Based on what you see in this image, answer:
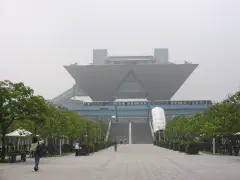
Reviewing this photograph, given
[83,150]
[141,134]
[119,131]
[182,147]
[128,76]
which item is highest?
[128,76]

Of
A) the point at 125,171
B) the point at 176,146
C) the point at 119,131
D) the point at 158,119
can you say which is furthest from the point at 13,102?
the point at 158,119

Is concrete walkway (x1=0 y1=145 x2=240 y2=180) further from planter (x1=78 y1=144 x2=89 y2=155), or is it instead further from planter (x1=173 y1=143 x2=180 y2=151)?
planter (x1=173 y1=143 x2=180 y2=151)

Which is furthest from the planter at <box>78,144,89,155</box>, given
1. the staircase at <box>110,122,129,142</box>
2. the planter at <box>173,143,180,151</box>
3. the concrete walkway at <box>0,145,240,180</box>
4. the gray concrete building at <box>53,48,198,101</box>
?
the gray concrete building at <box>53,48,198,101</box>

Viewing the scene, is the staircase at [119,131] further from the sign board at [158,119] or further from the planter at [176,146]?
the planter at [176,146]

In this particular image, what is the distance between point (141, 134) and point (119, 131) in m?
4.89

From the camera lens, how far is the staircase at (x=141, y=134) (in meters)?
83.4

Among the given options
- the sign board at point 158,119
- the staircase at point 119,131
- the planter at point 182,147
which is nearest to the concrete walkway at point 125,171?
the planter at point 182,147

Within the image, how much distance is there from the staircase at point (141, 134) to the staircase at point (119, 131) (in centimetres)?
149

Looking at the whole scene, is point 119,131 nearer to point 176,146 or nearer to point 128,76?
point 128,76

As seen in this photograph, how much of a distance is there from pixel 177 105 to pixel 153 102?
7.98 meters

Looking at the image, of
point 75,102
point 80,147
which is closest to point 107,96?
point 75,102

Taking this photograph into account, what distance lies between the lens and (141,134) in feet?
288

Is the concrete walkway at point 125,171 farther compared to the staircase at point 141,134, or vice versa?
the staircase at point 141,134

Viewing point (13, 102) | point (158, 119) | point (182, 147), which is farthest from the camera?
point (158, 119)
